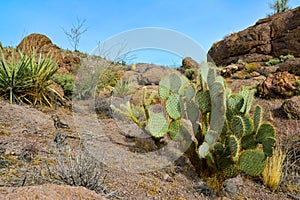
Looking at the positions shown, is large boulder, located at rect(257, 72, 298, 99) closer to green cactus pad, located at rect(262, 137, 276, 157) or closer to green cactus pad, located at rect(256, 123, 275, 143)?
green cactus pad, located at rect(256, 123, 275, 143)

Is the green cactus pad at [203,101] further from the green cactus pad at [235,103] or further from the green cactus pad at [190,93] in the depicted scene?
the green cactus pad at [235,103]

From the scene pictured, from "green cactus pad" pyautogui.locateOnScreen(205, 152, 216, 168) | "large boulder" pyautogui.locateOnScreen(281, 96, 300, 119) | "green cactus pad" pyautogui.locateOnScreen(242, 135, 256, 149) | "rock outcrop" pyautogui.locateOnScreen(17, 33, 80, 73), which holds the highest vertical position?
"rock outcrop" pyautogui.locateOnScreen(17, 33, 80, 73)

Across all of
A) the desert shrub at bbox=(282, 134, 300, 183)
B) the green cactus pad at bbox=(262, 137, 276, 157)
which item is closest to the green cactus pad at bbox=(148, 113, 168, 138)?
the green cactus pad at bbox=(262, 137, 276, 157)

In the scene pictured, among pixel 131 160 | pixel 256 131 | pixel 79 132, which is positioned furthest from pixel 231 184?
pixel 79 132

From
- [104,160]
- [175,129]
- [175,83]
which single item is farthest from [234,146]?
[104,160]

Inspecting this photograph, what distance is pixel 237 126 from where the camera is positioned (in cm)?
346

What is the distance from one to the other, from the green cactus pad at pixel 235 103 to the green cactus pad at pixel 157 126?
2.59 feet

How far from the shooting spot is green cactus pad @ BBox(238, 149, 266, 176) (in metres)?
3.40

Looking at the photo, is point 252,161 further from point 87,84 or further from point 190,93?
point 87,84

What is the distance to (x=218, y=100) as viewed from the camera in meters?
3.44

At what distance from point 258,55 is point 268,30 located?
1565 mm

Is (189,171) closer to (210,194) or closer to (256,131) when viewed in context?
(210,194)

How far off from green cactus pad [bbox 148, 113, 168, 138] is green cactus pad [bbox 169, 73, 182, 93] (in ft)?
1.40

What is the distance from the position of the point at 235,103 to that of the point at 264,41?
13292mm
